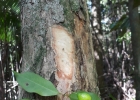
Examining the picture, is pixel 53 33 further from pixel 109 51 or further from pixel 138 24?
pixel 109 51

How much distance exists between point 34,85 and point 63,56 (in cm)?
15

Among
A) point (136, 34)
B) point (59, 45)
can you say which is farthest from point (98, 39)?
point (59, 45)

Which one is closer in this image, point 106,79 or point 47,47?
point 47,47

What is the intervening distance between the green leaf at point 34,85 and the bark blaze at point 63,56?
0.25ft

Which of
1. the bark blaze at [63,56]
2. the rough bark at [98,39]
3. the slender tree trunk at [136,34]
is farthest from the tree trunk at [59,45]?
the rough bark at [98,39]

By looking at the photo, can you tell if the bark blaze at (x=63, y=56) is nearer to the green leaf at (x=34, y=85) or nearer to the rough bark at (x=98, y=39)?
the green leaf at (x=34, y=85)

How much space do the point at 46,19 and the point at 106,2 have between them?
13.6 ft

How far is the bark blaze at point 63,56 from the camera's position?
723 mm

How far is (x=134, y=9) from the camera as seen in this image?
178cm

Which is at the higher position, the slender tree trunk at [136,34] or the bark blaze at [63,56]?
the slender tree trunk at [136,34]

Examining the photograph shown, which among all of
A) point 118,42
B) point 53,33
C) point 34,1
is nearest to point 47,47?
point 53,33

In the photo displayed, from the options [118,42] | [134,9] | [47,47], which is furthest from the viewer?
[118,42]

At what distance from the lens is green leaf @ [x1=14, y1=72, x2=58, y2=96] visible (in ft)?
2.07

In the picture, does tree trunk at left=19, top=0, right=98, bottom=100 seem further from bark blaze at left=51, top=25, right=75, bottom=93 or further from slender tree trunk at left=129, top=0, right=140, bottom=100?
slender tree trunk at left=129, top=0, right=140, bottom=100
